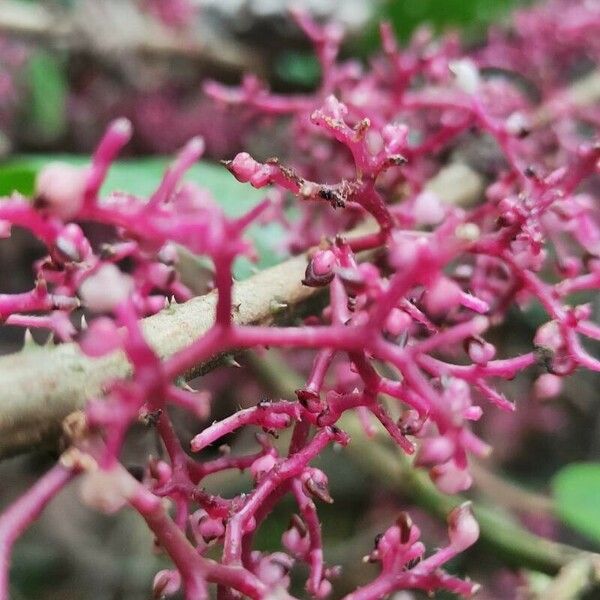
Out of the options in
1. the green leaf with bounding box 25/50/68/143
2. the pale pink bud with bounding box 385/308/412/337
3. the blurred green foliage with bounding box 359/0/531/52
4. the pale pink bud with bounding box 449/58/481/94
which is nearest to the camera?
the pale pink bud with bounding box 385/308/412/337

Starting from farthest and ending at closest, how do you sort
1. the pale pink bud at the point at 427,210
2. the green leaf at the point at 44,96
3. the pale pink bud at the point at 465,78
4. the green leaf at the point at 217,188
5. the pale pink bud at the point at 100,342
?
the green leaf at the point at 44,96 → the green leaf at the point at 217,188 → the pale pink bud at the point at 465,78 → the pale pink bud at the point at 427,210 → the pale pink bud at the point at 100,342

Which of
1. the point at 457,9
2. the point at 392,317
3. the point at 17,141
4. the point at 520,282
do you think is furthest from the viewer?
the point at 17,141

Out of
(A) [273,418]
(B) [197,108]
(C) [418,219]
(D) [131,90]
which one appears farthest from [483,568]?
(D) [131,90]

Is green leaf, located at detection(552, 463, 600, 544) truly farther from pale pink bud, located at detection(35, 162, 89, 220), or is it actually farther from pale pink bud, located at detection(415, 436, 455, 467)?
pale pink bud, located at detection(35, 162, 89, 220)

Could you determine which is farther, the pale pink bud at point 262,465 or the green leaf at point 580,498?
the green leaf at point 580,498

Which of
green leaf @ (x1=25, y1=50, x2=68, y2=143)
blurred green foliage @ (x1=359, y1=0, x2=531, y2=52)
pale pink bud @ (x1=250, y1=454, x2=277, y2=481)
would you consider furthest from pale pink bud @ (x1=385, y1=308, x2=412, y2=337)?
green leaf @ (x1=25, y1=50, x2=68, y2=143)

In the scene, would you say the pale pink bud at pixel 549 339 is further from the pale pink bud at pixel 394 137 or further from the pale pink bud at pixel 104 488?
the pale pink bud at pixel 104 488

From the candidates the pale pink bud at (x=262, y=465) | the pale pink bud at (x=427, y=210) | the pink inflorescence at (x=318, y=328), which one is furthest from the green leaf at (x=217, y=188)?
the pale pink bud at (x=262, y=465)

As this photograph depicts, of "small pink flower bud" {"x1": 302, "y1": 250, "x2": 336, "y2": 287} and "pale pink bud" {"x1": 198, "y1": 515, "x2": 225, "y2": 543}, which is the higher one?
"small pink flower bud" {"x1": 302, "y1": 250, "x2": 336, "y2": 287}

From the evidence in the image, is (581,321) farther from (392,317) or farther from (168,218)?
(168,218)
